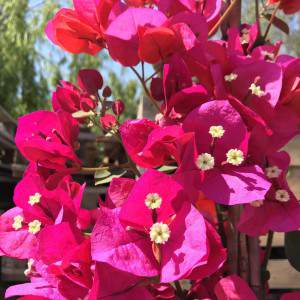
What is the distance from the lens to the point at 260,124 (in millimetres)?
412

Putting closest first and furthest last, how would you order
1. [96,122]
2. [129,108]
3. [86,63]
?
[96,122]
[86,63]
[129,108]

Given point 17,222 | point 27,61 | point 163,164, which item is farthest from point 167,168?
point 27,61

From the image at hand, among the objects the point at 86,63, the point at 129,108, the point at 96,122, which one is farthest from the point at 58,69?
the point at 96,122

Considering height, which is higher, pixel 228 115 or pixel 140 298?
pixel 228 115

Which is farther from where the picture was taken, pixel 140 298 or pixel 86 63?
pixel 86 63

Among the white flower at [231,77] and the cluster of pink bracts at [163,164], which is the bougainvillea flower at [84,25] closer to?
the cluster of pink bracts at [163,164]

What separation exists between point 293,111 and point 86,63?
504 centimetres

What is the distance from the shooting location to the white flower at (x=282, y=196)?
432mm

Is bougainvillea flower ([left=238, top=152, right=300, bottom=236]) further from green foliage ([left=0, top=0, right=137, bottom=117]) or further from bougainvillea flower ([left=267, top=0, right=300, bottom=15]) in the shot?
green foliage ([left=0, top=0, right=137, bottom=117])

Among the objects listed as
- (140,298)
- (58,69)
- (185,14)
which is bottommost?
(58,69)

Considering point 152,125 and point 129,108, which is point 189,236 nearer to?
point 152,125

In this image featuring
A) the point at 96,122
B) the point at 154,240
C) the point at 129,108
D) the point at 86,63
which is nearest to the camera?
the point at 154,240

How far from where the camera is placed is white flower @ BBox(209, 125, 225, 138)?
1.31ft

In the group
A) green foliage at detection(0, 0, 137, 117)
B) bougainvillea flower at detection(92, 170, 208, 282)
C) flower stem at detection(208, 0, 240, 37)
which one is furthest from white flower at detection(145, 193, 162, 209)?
green foliage at detection(0, 0, 137, 117)
